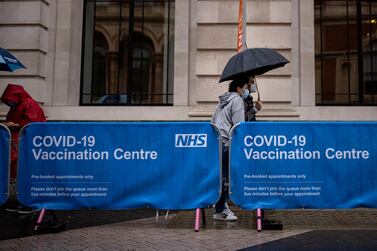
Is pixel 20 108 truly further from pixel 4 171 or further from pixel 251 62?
pixel 251 62

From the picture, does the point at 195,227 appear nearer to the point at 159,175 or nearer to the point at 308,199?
the point at 159,175

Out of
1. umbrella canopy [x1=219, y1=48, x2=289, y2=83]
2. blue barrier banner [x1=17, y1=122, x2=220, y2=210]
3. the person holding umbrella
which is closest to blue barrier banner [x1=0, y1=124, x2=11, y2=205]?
blue barrier banner [x1=17, y1=122, x2=220, y2=210]

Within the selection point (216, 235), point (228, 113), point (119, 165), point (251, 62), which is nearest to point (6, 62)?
point (119, 165)

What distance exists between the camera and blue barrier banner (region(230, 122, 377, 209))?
566 cm

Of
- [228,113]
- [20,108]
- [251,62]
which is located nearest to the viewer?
[251,62]

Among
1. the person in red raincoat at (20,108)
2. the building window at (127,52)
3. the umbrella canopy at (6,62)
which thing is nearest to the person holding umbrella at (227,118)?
the person in red raincoat at (20,108)

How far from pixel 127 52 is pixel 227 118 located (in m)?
5.62

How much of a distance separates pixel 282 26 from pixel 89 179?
20.2ft

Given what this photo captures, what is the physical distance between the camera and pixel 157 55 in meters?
11.0

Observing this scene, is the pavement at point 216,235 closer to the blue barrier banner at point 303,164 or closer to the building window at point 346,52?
the blue barrier banner at point 303,164

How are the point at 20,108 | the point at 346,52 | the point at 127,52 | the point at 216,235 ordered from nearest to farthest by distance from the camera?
the point at 216,235 → the point at 20,108 → the point at 346,52 → the point at 127,52

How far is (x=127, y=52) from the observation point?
11.1 meters

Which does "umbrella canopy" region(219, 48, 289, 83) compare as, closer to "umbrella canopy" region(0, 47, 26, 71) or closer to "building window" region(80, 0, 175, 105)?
"umbrella canopy" region(0, 47, 26, 71)

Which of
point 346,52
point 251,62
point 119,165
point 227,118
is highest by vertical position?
point 346,52
